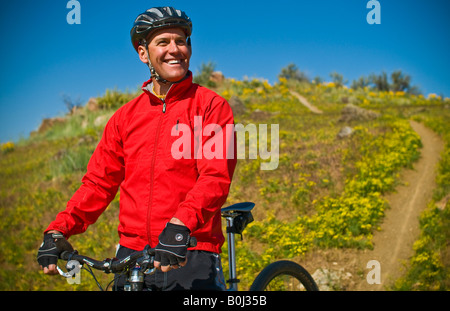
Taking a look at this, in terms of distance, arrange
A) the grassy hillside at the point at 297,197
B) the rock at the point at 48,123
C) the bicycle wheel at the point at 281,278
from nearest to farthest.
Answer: the bicycle wheel at the point at 281,278 → the grassy hillside at the point at 297,197 → the rock at the point at 48,123

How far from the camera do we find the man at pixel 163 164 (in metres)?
2.44

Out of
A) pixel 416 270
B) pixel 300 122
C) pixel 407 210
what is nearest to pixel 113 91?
pixel 300 122

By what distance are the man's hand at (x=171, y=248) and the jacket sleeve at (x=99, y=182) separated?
88cm

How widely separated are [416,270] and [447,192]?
108 inches

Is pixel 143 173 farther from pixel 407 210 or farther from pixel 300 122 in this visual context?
pixel 300 122

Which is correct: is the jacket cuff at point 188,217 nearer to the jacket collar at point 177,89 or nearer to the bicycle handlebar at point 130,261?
the bicycle handlebar at point 130,261

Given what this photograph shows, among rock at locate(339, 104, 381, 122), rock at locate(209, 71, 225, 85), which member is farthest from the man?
rock at locate(209, 71, 225, 85)

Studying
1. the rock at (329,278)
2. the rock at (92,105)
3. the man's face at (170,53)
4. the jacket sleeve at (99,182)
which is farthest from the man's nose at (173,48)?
the rock at (92,105)

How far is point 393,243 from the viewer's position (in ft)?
21.9

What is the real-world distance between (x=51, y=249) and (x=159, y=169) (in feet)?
2.57

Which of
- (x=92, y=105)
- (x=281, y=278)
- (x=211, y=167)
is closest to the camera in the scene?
(x=211, y=167)
